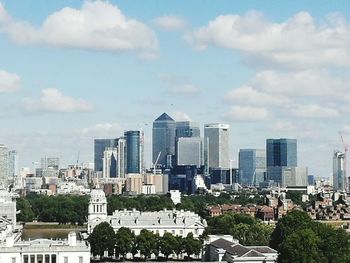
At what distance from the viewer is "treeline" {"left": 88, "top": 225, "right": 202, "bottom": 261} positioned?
75.9 m

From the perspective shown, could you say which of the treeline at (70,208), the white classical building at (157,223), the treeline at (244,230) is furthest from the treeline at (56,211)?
the treeline at (244,230)

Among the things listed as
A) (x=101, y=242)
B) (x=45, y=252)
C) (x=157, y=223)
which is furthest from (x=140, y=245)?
(x=157, y=223)

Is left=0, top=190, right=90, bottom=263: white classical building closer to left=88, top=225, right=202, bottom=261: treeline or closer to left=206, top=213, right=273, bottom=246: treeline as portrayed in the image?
left=88, top=225, right=202, bottom=261: treeline

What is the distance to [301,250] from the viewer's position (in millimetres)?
56062

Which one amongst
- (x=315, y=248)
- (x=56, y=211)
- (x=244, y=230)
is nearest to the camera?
(x=315, y=248)

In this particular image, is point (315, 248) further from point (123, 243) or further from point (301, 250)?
point (123, 243)

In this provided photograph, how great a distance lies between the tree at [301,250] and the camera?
183 ft

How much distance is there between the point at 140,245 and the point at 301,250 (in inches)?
908

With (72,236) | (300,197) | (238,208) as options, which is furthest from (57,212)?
(72,236)

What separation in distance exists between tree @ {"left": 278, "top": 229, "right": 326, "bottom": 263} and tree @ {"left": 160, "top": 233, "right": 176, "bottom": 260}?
65.0 ft

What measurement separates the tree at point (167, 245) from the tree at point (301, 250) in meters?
19.8

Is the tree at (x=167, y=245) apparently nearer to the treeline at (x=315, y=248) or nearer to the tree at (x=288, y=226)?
the tree at (x=288, y=226)

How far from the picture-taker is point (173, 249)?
76.0 meters

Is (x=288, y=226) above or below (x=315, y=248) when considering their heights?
above
